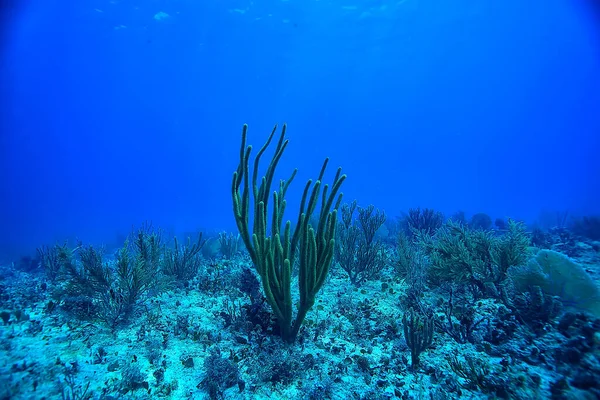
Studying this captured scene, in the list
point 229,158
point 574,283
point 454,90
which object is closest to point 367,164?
point 454,90

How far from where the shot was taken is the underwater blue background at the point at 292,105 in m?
50.0

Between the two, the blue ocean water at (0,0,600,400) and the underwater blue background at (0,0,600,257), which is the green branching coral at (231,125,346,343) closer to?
the blue ocean water at (0,0,600,400)

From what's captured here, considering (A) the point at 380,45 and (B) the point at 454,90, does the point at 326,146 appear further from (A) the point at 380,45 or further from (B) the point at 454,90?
(A) the point at 380,45

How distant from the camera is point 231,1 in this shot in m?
42.9

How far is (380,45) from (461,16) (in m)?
16.9

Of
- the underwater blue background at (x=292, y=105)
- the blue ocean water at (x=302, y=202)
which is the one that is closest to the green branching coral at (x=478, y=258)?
the blue ocean water at (x=302, y=202)

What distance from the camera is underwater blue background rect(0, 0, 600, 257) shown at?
5000 centimetres

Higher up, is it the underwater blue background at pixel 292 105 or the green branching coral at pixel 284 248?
the underwater blue background at pixel 292 105

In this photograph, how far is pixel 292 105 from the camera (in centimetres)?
11294

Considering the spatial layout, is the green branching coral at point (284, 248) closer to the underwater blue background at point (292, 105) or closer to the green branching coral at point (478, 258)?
the green branching coral at point (478, 258)

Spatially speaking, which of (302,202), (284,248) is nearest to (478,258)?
(302,202)

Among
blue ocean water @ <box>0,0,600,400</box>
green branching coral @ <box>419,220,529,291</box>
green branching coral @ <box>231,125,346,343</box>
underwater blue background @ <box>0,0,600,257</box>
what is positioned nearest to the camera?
blue ocean water @ <box>0,0,600,400</box>

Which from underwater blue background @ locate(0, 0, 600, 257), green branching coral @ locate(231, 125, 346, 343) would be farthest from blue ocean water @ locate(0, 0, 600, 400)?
underwater blue background @ locate(0, 0, 600, 257)

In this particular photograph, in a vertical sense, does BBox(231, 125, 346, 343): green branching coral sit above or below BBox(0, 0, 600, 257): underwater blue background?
below
